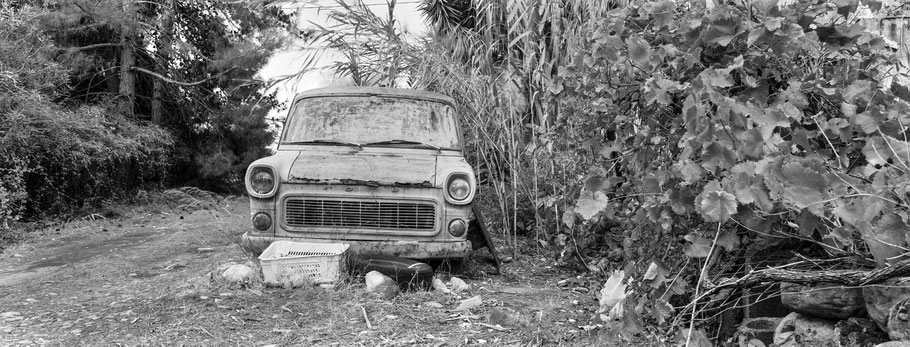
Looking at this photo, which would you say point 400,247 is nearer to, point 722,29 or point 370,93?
point 370,93

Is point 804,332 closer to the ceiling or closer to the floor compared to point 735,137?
closer to the floor

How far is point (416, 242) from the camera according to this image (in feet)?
15.7

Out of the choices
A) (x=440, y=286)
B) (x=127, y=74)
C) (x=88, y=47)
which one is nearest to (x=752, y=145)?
(x=440, y=286)

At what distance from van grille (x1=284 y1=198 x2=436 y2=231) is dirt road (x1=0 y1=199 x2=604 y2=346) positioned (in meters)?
0.48

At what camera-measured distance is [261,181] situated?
15.8 feet

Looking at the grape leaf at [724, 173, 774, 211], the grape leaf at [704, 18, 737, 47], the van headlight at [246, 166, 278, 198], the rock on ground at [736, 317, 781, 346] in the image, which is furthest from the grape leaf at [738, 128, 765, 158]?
the van headlight at [246, 166, 278, 198]

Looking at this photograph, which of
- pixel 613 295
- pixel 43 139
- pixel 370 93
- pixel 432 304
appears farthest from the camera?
pixel 43 139

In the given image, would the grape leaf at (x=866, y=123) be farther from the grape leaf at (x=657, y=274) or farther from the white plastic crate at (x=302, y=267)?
the white plastic crate at (x=302, y=267)

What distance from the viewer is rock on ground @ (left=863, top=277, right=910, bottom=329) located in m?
2.42

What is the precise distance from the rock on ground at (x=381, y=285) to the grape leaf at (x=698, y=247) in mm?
2137

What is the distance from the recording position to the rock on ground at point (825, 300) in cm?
273

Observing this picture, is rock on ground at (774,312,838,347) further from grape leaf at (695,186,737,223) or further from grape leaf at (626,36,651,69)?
grape leaf at (626,36,651,69)

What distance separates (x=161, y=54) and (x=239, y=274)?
12.0 m

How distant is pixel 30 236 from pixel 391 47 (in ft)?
18.7
